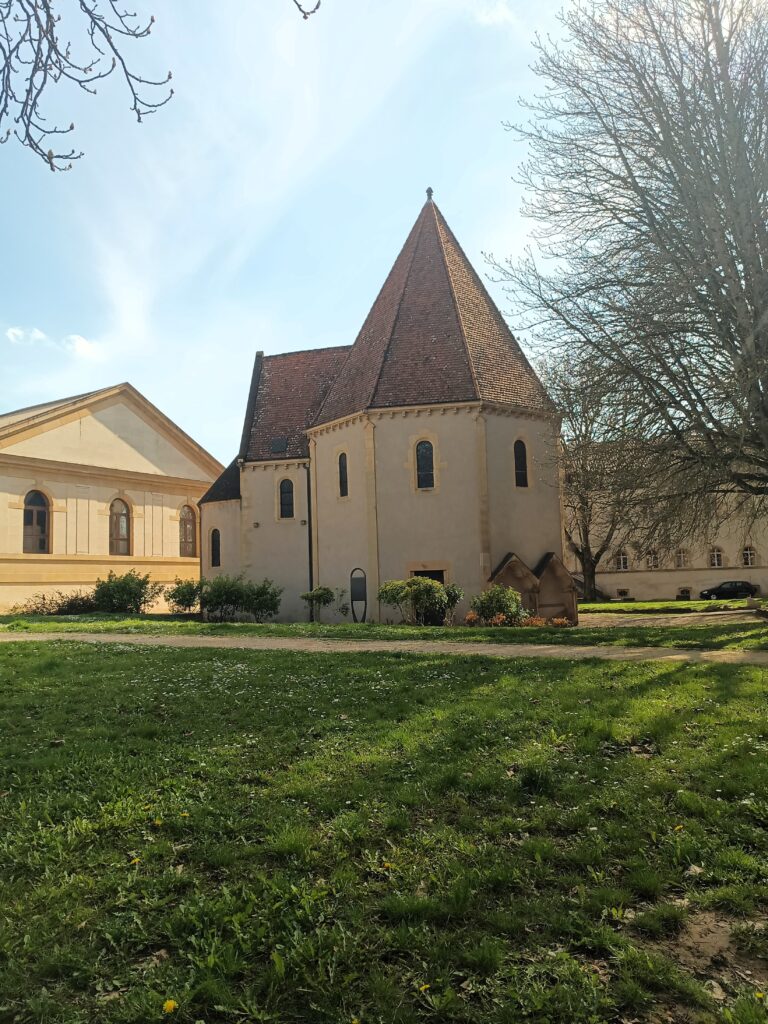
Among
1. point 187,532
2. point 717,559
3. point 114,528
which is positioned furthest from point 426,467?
point 717,559

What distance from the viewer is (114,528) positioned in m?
37.3

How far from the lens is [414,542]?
23.9m

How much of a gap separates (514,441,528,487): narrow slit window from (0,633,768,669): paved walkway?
1133cm

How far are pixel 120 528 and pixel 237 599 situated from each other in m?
14.2

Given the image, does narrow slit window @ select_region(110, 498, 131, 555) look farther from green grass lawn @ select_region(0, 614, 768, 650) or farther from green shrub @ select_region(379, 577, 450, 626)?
green shrub @ select_region(379, 577, 450, 626)

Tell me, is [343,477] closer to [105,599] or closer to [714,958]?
[105,599]

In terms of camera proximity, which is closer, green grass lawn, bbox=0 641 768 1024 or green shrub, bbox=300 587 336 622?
green grass lawn, bbox=0 641 768 1024

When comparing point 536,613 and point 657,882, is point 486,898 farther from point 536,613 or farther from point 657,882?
point 536,613

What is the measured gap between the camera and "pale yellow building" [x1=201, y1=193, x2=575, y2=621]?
2372 cm

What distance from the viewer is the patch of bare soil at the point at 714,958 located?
318cm

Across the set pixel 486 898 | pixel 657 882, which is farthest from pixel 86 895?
pixel 657 882

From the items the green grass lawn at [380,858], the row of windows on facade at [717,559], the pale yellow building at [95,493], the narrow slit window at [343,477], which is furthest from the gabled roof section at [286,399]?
the row of windows on facade at [717,559]

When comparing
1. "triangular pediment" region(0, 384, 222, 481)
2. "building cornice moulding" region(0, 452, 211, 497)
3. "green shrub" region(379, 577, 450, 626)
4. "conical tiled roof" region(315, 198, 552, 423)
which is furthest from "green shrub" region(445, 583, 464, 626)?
"triangular pediment" region(0, 384, 222, 481)

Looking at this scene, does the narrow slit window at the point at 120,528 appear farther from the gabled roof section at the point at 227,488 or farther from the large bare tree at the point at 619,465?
the large bare tree at the point at 619,465
